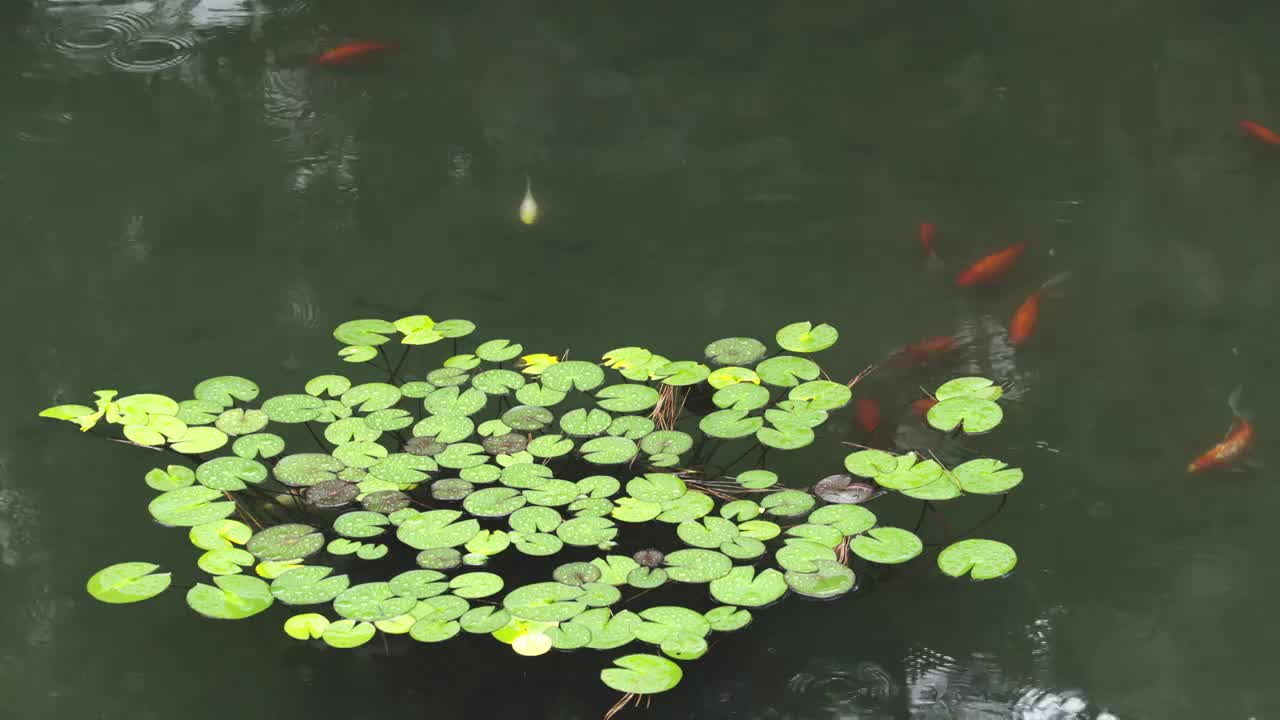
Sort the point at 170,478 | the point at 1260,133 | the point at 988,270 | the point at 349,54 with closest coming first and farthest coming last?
the point at 170,478 → the point at 988,270 → the point at 1260,133 → the point at 349,54

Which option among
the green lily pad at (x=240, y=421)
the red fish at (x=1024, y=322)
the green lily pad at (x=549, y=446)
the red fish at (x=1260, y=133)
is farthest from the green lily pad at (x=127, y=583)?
the red fish at (x=1260, y=133)

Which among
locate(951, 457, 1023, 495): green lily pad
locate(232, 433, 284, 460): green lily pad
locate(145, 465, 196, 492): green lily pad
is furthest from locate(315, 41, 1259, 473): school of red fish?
locate(145, 465, 196, 492): green lily pad

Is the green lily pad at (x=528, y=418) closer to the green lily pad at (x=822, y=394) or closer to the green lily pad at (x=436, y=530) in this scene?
the green lily pad at (x=436, y=530)

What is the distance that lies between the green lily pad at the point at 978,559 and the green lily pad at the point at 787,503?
0.20 metres

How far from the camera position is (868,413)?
2291 mm

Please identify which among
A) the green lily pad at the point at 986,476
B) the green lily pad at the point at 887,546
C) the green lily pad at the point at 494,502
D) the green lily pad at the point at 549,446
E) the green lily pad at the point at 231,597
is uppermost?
the green lily pad at the point at 986,476

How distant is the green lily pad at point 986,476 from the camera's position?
2.04m

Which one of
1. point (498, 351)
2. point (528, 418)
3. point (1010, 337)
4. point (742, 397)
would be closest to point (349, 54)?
point (498, 351)

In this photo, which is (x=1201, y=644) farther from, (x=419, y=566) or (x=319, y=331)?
(x=319, y=331)

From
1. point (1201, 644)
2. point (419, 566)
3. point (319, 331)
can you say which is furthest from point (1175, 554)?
point (319, 331)

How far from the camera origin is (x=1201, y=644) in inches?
76.1

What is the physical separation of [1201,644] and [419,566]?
1103 mm

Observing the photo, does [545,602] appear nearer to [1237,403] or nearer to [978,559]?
[978,559]

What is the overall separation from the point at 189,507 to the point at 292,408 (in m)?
0.26
